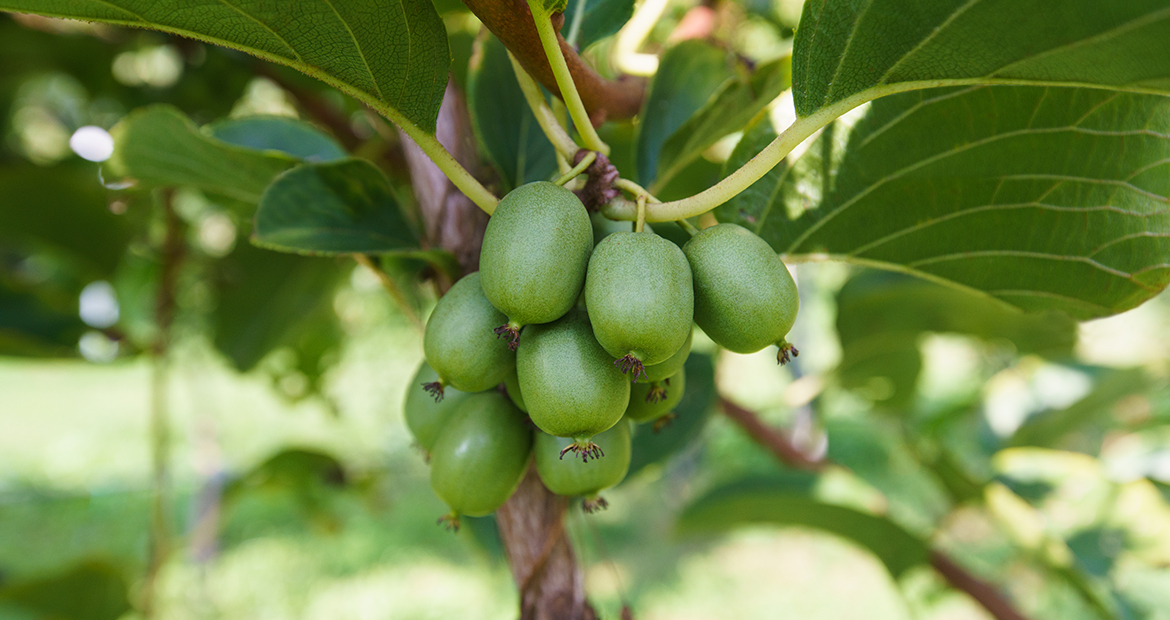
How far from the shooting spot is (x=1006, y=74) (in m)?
→ 0.59

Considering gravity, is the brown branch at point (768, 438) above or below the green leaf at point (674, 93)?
below

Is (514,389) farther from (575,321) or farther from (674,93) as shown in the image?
(674,93)

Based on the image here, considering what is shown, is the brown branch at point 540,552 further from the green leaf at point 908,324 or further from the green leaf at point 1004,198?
the green leaf at point 908,324

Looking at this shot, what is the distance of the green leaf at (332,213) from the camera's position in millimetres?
772

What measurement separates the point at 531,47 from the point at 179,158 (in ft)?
1.96

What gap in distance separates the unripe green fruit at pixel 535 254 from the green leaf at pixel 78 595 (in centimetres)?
173

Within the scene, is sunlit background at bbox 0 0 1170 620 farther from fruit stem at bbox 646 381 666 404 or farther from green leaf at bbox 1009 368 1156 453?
fruit stem at bbox 646 381 666 404

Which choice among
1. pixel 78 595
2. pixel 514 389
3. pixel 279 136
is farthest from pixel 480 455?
pixel 78 595

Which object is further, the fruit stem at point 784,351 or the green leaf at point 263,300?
the green leaf at point 263,300

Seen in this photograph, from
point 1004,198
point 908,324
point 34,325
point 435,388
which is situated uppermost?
point 1004,198

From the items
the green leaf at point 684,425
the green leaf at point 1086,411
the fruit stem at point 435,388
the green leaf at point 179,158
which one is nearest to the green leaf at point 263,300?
the green leaf at point 179,158

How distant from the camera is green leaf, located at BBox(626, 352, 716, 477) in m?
1.30

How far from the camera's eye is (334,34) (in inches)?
23.3

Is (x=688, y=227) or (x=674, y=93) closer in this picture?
(x=688, y=227)
